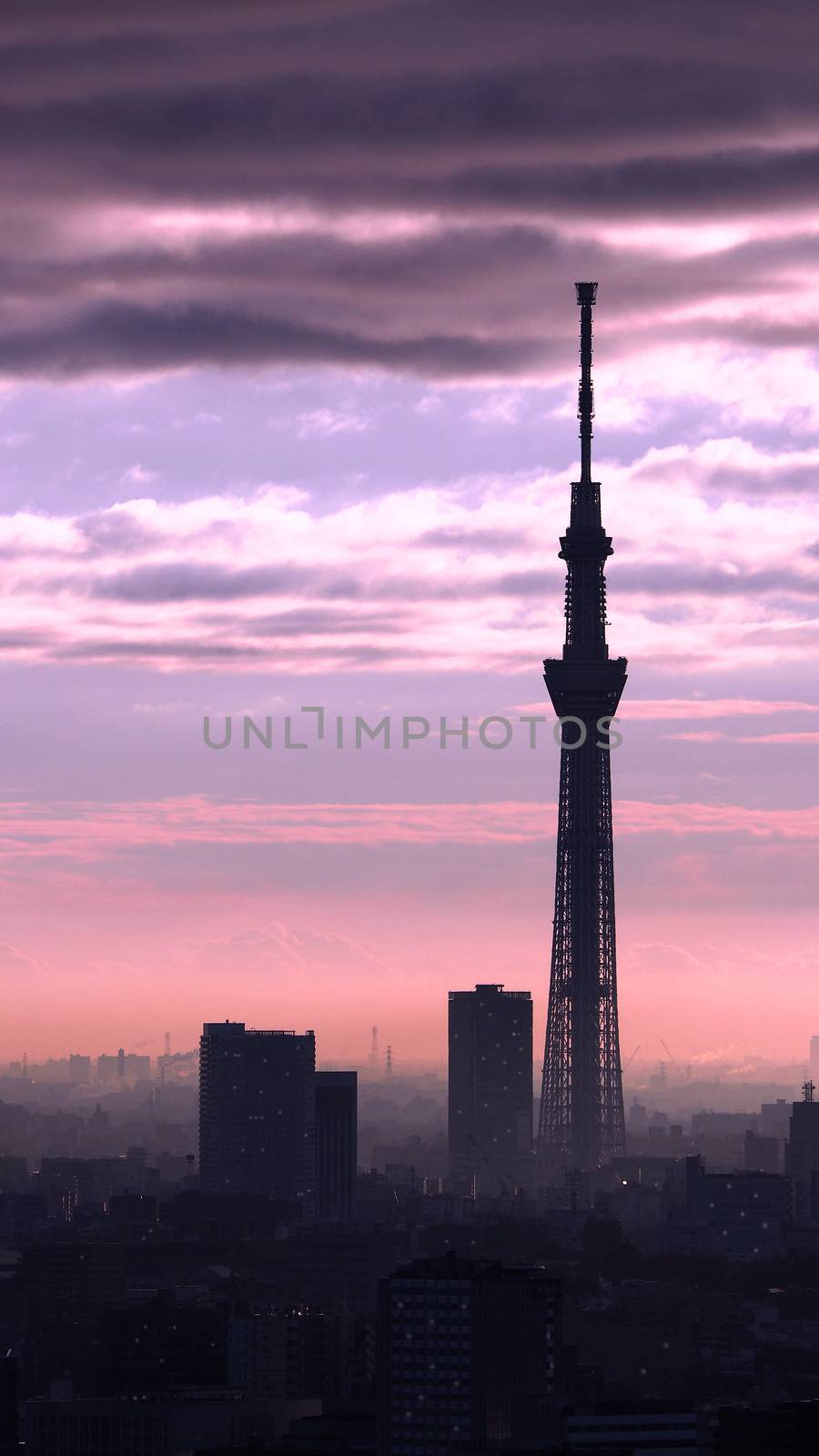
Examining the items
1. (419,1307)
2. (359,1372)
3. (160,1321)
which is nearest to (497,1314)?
(419,1307)

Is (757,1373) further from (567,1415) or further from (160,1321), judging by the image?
(567,1415)

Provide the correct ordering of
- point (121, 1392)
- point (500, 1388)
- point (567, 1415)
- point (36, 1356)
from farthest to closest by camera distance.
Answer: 1. point (36, 1356)
2. point (121, 1392)
3. point (500, 1388)
4. point (567, 1415)

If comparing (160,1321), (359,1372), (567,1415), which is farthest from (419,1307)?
(160,1321)

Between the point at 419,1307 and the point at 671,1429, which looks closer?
the point at 671,1429

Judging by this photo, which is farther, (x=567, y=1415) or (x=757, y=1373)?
(x=757, y=1373)

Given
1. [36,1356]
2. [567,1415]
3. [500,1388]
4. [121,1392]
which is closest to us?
[567,1415]

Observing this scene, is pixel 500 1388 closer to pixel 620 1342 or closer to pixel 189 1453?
pixel 189 1453
